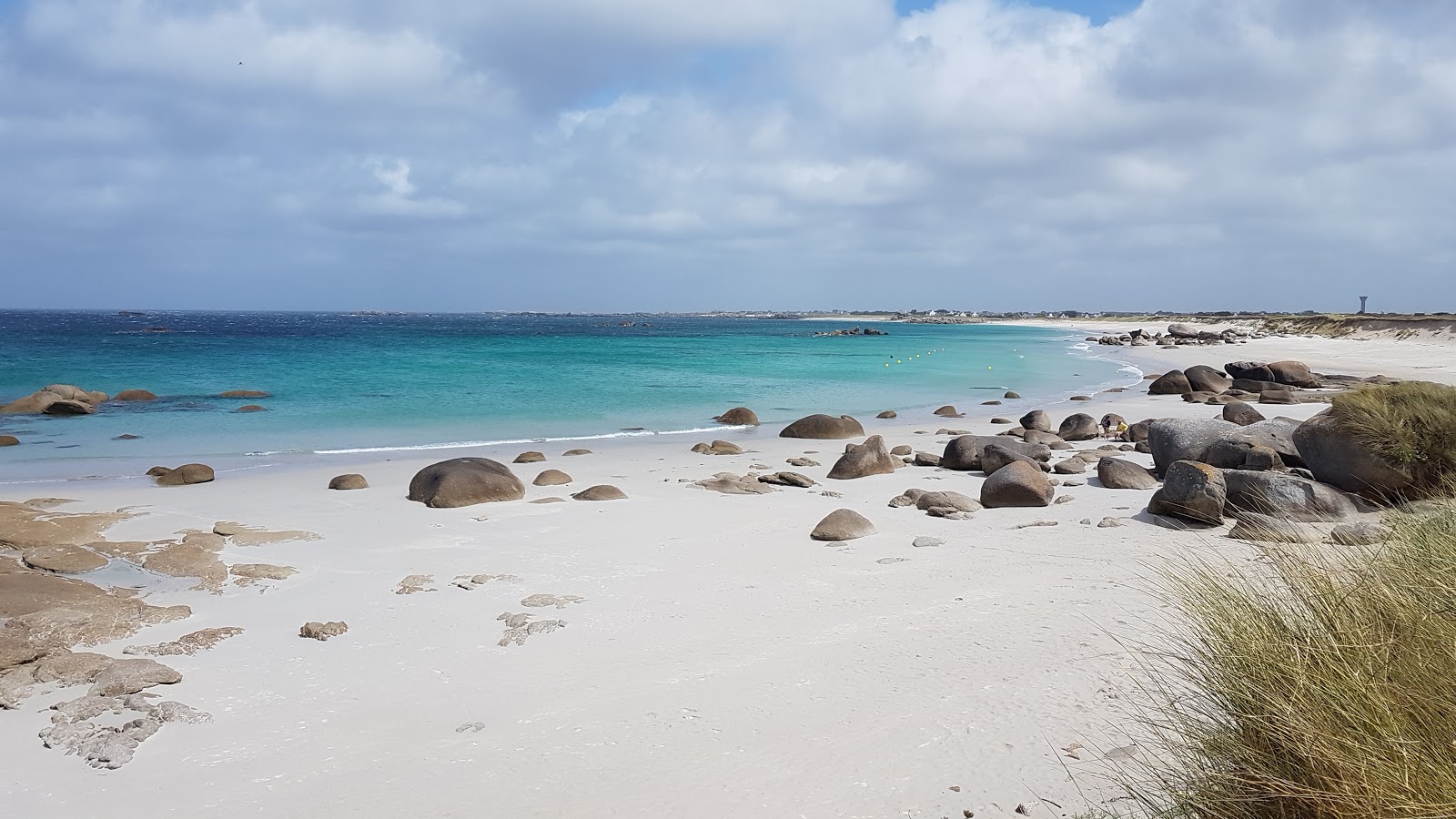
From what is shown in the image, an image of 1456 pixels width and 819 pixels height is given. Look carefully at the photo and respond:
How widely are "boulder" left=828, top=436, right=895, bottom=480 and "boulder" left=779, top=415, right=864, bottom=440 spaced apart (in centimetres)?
513

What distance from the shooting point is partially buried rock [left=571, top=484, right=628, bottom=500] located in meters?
11.8

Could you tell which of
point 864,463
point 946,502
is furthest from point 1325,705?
point 864,463

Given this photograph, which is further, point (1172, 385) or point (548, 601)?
point (1172, 385)

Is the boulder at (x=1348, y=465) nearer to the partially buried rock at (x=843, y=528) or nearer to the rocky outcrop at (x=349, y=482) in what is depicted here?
the partially buried rock at (x=843, y=528)

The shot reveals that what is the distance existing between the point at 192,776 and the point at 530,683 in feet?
6.17

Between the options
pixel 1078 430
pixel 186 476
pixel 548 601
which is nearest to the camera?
pixel 548 601

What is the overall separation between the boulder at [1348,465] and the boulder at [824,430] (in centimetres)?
1003

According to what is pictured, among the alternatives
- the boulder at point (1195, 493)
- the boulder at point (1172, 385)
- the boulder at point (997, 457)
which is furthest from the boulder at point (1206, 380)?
the boulder at point (1195, 493)

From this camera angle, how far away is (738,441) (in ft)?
62.3

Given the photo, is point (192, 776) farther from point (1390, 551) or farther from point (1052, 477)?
point (1052, 477)

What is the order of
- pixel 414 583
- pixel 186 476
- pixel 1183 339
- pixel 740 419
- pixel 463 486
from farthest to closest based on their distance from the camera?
pixel 1183 339 < pixel 740 419 < pixel 186 476 < pixel 463 486 < pixel 414 583

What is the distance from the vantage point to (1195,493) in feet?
28.2

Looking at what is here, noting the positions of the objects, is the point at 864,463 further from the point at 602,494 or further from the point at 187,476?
the point at 187,476

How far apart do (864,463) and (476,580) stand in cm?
717
